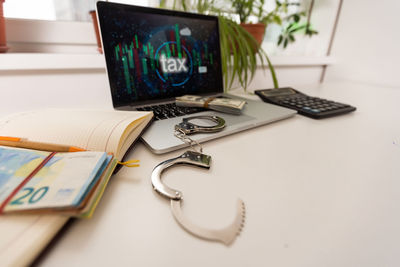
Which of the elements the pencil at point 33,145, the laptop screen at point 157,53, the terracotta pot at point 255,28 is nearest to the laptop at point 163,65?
the laptop screen at point 157,53

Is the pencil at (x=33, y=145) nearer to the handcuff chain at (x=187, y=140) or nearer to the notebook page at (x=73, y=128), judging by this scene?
the notebook page at (x=73, y=128)

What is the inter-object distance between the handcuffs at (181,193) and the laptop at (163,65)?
0.01m

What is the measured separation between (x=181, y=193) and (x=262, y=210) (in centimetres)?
9

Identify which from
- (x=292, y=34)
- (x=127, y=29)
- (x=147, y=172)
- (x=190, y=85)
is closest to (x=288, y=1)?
(x=292, y=34)

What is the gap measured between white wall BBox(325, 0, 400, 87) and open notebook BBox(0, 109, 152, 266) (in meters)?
1.28

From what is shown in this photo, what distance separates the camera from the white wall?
1018 millimetres

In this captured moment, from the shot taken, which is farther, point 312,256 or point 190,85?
point 190,85

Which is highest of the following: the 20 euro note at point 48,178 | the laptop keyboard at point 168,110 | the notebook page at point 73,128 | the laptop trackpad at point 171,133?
the notebook page at point 73,128

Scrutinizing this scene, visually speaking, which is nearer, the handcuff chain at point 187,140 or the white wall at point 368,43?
the handcuff chain at point 187,140

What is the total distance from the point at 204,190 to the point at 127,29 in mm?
431

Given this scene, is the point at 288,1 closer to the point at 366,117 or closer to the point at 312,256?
the point at 366,117

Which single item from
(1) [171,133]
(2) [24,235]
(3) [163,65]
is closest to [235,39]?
(3) [163,65]

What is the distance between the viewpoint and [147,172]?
300mm

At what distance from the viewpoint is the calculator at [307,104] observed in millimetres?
530
